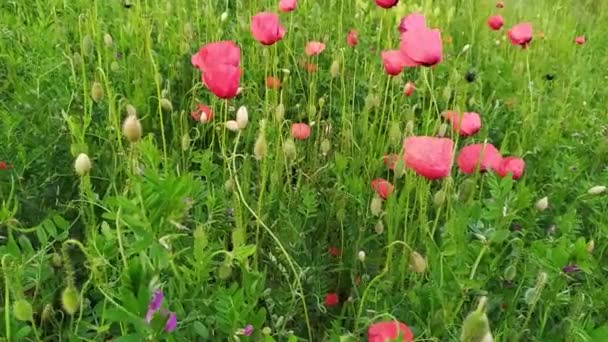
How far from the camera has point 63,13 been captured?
222 cm

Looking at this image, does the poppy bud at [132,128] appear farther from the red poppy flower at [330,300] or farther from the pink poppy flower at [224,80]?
the red poppy flower at [330,300]

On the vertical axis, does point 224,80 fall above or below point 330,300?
above

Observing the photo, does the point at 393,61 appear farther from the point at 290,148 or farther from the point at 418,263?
the point at 418,263

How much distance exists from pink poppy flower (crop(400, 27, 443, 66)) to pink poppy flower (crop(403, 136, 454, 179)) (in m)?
0.26

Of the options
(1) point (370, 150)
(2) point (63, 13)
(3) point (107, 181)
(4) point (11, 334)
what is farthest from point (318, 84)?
(4) point (11, 334)

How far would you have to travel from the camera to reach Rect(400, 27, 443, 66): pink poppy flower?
1199mm

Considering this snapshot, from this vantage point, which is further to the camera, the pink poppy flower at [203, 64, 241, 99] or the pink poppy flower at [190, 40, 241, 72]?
the pink poppy flower at [190, 40, 241, 72]

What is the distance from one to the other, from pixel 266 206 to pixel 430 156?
16.0 inches

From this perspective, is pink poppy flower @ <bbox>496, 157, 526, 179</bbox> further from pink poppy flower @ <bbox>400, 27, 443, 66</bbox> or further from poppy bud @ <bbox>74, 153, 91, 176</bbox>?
poppy bud @ <bbox>74, 153, 91, 176</bbox>

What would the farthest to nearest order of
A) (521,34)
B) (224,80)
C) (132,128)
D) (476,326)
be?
1. (521,34)
2. (224,80)
3. (132,128)
4. (476,326)

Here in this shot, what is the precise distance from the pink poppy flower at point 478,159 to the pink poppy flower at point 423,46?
0.17 meters

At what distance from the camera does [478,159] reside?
46.0 inches

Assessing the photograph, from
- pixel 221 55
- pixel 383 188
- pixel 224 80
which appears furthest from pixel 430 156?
pixel 221 55

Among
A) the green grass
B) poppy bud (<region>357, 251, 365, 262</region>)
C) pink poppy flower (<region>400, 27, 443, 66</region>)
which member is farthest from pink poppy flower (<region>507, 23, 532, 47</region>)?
poppy bud (<region>357, 251, 365, 262</region>)
